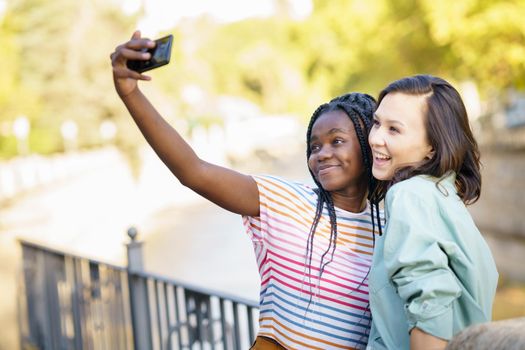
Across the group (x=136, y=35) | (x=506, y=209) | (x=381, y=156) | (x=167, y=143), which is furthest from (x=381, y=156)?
(x=506, y=209)

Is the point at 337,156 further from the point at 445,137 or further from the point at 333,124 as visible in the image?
the point at 445,137

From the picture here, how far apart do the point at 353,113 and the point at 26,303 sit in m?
4.60

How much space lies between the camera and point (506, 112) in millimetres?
20656

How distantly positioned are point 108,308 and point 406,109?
3.37 m

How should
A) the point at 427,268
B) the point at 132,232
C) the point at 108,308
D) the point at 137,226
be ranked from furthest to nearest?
the point at 137,226, the point at 108,308, the point at 132,232, the point at 427,268

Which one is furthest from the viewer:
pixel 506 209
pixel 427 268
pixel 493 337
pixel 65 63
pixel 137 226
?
pixel 65 63

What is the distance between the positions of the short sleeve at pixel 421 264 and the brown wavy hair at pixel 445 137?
5.1 inches

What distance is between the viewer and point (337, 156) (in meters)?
2.06

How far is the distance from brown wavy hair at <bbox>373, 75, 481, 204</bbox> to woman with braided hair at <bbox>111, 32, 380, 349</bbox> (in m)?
0.29

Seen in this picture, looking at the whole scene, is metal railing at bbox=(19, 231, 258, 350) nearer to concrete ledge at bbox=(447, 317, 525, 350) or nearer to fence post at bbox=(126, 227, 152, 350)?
fence post at bbox=(126, 227, 152, 350)

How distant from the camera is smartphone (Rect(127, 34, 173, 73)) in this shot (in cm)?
185

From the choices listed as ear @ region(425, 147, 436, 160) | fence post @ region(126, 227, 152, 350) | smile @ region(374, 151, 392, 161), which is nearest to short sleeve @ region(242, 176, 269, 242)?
smile @ region(374, 151, 392, 161)

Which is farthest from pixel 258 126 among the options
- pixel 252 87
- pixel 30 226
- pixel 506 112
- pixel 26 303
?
pixel 26 303

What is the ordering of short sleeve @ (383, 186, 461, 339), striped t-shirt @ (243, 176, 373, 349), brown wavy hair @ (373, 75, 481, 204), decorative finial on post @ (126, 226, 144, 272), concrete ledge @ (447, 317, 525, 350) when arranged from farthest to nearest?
1. decorative finial on post @ (126, 226, 144, 272)
2. striped t-shirt @ (243, 176, 373, 349)
3. brown wavy hair @ (373, 75, 481, 204)
4. short sleeve @ (383, 186, 461, 339)
5. concrete ledge @ (447, 317, 525, 350)
